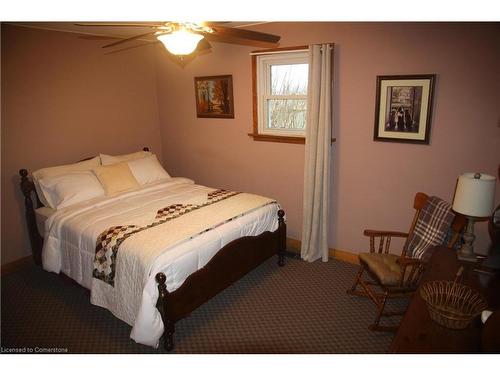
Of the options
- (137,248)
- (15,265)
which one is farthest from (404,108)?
(15,265)

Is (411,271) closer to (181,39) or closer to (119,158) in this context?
(181,39)

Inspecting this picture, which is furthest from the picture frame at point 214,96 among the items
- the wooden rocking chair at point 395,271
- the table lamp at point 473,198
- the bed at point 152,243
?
the table lamp at point 473,198

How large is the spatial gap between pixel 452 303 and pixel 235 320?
64.7 inches

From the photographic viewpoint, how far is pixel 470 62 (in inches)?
104

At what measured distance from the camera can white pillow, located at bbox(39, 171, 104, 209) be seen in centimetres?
326

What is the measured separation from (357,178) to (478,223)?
3.63ft

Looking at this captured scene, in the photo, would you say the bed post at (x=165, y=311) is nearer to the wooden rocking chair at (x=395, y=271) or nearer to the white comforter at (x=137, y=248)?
the white comforter at (x=137, y=248)

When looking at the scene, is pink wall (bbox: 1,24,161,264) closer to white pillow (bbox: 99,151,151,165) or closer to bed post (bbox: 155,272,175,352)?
white pillow (bbox: 99,151,151,165)

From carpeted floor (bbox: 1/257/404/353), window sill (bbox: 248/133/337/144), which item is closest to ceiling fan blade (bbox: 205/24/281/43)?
window sill (bbox: 248/133/337/144)

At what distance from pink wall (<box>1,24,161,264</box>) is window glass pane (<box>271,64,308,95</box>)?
1.90m

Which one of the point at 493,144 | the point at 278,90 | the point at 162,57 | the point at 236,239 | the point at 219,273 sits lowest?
the point at 219,273

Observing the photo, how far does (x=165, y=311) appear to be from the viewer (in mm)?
2303
